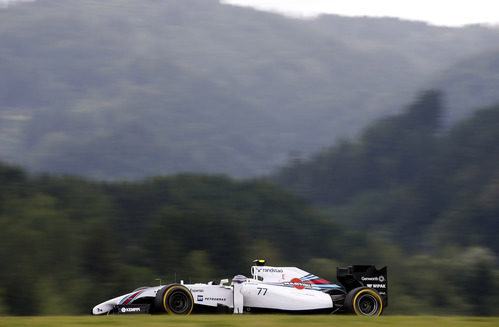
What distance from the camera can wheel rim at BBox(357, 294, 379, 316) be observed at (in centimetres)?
1180

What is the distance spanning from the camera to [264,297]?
11688mm

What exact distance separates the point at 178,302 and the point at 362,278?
3431 millimetres

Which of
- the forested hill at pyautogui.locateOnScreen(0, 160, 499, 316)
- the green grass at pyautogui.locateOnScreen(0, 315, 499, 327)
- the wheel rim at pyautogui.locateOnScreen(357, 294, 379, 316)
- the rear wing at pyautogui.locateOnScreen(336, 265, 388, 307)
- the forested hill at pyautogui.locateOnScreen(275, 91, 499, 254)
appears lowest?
the green grass at pyautogui.locateOnScreen(0, 315, 499, 327)

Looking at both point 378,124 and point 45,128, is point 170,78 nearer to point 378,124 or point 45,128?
point 45,128

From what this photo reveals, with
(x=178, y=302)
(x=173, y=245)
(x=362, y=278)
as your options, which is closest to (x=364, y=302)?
(x=362, y=278)

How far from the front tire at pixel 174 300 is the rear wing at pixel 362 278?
2863mm

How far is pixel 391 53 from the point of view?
497 feet

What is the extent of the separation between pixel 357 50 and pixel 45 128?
7641cm

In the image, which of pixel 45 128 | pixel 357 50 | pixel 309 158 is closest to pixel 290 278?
pixel 309 158

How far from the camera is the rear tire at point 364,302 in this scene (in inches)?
460

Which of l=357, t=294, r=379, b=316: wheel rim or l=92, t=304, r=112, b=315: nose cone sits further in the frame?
l=357, t=294, r=379, b=316: wheel rim

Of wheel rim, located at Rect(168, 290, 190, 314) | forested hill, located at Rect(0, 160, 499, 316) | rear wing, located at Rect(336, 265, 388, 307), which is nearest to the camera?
wheel rim, located at Rect(168, 290, 190, 314)

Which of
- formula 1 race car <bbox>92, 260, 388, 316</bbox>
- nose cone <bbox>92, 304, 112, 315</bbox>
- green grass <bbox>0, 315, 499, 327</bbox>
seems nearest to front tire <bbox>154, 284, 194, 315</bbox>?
formula 1 race car <bbox>92, 260, 388, 316</bbox>

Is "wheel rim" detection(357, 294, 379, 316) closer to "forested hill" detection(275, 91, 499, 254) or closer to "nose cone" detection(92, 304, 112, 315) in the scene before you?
"nose cone" detection(92, 304, 112, 315)
